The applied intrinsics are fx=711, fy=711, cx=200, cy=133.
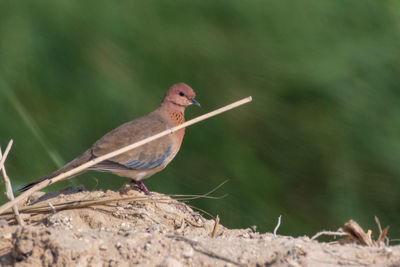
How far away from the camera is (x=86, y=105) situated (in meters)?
2.88

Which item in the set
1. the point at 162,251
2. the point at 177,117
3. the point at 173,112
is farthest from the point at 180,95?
the point at 162,251

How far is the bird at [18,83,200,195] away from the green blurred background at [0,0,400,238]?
1.9 inches

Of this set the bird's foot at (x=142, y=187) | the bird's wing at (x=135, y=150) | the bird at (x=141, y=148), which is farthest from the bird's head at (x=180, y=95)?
the bird's foot at (x=142, y=187)

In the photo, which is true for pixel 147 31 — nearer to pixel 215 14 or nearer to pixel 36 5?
pixel 215 14

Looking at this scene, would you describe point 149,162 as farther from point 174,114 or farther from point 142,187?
point 174,114

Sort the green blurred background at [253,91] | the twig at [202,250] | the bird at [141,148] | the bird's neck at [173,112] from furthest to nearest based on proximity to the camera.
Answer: the bird's neck at [173,112] < the bird at [141,148] < the green blurred background at [253,91] < the twig at [202,250]

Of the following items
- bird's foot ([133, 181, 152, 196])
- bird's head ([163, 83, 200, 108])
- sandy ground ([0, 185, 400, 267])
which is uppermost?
bird's head ([163, 83, 200, 108])

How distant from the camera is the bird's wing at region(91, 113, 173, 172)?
289 centimetres

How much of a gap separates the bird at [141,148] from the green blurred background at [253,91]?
0.05 m

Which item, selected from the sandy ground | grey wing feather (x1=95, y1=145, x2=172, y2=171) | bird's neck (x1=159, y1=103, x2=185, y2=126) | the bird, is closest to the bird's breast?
bird's neck (x1=159, y1=103, x2=185, y2=126)

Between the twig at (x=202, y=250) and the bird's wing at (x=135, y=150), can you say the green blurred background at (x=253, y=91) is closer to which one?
the bird's wing at (x=135, y=150)

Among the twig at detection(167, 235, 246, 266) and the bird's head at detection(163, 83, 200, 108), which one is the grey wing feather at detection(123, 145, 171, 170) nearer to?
the bird's head at detection(163, 83, 200, 108)

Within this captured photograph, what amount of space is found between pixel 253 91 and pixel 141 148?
626mm

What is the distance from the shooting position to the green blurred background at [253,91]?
257cm
